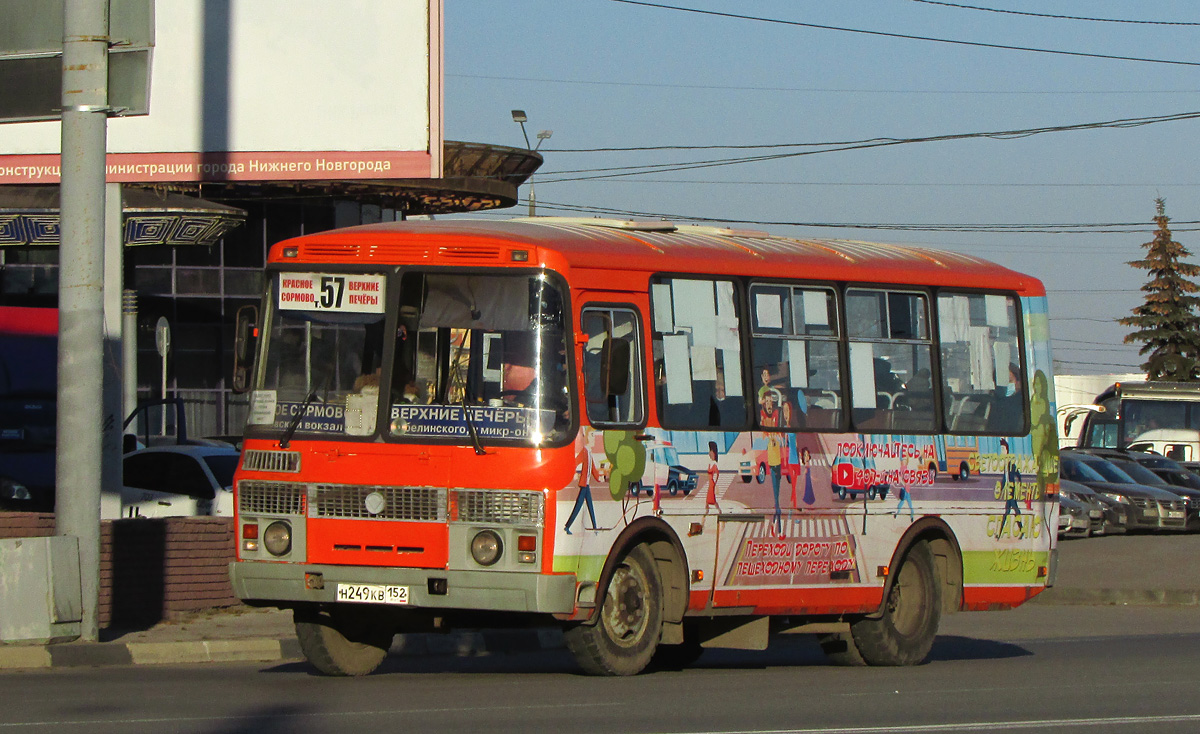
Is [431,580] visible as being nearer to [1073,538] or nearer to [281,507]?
[281,507]

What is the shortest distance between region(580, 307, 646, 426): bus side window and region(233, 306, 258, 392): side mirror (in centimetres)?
212

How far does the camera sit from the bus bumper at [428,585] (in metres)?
9.67

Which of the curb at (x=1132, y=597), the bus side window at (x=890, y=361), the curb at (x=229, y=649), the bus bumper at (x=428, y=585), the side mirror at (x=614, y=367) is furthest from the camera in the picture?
the curb at (x=1132, y=597)

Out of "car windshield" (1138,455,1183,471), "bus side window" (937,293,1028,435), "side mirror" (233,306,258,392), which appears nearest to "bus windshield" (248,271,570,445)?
"side mirror" (233,306,258,392)

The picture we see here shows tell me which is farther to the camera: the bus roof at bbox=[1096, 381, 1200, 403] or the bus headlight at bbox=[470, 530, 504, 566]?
the bus roof at bbox=[1096, 381, 1200, 403]

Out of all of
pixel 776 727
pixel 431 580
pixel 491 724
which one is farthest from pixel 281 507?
pixel 776 727

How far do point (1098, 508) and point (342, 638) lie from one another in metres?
22.9

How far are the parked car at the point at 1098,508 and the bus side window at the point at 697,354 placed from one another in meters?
21.1

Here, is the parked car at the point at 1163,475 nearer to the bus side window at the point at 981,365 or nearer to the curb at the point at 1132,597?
the curb at the point at 1132,597

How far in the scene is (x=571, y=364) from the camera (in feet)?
32.8

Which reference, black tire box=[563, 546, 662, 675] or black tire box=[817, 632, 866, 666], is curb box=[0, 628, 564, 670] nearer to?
black tire box=[817, 632, 866, 666]

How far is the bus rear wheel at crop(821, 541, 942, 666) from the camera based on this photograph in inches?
497

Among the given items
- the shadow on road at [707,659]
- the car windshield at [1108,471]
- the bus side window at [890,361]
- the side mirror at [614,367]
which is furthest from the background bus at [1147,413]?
the side mirror at [614,367]

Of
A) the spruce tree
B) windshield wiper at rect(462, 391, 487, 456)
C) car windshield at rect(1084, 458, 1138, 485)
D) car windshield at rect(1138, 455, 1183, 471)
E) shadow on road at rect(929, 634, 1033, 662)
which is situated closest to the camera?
windshield wiper at rect(462, 391, 487, 456)
